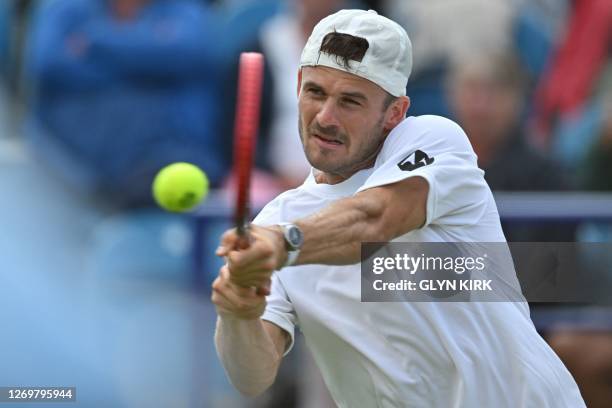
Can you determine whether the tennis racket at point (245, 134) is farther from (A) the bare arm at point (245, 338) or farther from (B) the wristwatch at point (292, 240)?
(A) the bare arm at point (245, 338)

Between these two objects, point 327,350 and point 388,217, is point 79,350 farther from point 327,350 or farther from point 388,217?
point 388,217

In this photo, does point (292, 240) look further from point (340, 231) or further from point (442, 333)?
point (442, 333)

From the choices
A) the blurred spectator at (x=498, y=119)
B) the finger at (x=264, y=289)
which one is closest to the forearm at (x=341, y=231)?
the finger at (x=264, y=289)

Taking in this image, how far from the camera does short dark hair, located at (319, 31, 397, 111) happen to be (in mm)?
4191

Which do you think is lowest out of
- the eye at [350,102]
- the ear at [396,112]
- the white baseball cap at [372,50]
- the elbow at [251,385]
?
the elbow at [251,385]

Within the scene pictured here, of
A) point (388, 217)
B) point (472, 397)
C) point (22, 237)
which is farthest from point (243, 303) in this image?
point (22, 237)

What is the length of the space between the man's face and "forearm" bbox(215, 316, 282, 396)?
57cm

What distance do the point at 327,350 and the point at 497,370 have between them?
58 centimetres

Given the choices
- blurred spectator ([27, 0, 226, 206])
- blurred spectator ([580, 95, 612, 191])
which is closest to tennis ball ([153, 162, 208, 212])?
blurred spectator ([27, 0, 226, 206])

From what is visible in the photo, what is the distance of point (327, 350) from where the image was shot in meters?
4.43

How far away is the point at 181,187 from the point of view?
396 centimetres

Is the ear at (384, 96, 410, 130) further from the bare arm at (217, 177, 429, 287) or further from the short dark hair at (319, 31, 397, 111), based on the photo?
the bare arm at (217, 177, 429, 287)

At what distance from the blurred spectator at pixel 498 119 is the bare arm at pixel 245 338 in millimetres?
3514

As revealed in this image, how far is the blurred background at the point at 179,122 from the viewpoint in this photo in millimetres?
7266
